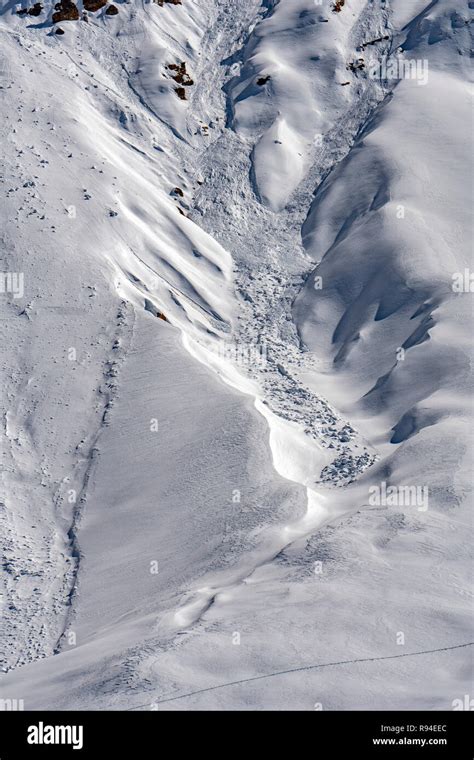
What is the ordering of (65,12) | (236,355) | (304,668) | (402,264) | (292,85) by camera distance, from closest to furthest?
(304,668) → (236,355) → (402,264) → (292,85) → (65,12)

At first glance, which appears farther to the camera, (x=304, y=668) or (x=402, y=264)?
(x=402, y=264)

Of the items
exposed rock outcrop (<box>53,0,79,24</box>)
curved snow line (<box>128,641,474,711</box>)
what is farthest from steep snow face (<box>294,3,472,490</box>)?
→ exposed rock outcrop (<box>53,0,79,24</box>)

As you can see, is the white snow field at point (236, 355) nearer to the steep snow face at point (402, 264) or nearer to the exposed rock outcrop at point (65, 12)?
the steep snow face at point (402, 264)

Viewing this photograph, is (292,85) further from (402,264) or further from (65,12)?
(402,264)

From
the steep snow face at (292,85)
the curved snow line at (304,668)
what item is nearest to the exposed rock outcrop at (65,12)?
the steep snow face at (292,85)

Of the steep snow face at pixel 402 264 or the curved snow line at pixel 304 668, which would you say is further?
the steep snow face at pixel 402 264

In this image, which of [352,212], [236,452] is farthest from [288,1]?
[236,452]

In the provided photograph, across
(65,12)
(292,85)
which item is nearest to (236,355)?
(292,85)
